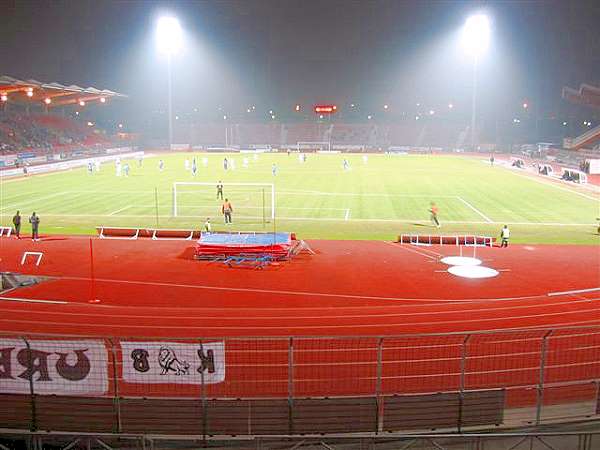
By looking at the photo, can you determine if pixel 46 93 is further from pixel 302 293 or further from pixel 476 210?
pixel 302 293

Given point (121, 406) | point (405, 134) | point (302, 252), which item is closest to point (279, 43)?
point (405, 134)

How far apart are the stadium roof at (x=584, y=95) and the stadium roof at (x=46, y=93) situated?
72.7 m

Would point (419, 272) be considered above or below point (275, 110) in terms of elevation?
below

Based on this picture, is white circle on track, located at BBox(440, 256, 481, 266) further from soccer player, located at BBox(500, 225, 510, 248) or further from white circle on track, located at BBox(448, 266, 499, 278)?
soccer player, located at BBox(500, 225, 510, 248)

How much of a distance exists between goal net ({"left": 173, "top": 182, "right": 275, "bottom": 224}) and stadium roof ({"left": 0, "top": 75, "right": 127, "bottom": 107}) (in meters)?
29.5

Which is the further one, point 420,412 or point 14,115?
point 14,115

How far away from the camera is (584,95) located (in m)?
87.6

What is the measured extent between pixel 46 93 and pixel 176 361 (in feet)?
246

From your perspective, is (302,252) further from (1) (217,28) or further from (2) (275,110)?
(2) (275,110)

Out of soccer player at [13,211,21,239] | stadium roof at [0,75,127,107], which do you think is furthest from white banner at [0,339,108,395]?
stadium roof at [0,75,127,107]

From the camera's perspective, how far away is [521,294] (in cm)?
1848

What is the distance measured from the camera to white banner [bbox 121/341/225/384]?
876 centimetres

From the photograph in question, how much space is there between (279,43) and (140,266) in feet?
299

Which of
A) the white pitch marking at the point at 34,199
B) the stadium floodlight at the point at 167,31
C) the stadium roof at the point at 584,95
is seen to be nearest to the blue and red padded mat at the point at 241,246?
the white pitch marking at the point at 34,199
